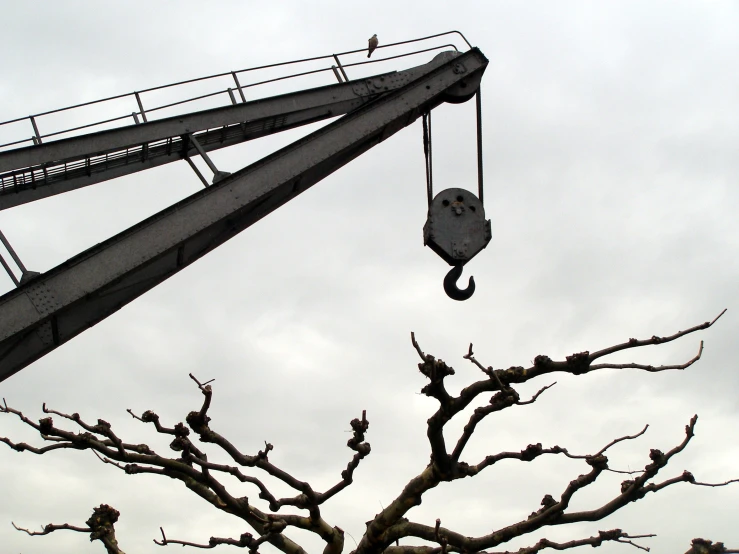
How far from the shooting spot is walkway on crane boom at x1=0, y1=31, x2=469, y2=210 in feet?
21.1

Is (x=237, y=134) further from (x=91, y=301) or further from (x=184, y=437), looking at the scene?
(x=184, y=437)

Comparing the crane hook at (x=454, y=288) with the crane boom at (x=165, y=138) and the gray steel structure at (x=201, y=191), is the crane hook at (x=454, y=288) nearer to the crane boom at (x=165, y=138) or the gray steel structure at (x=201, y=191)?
the gray steel structure at (x=201, y=191)

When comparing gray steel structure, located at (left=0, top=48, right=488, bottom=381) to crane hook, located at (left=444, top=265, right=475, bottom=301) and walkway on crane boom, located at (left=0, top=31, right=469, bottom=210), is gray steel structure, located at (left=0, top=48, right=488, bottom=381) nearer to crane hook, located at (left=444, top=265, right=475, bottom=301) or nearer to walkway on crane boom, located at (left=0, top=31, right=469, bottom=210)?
walkway on crane boom, located at (left=0, top=31, right=469, bottom=210)

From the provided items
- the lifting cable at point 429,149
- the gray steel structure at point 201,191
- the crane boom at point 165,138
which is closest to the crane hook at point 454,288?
the lifting cable at point 429,149

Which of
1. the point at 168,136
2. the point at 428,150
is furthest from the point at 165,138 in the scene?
the point at 428,150

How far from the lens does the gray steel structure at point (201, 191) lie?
5.33 metres

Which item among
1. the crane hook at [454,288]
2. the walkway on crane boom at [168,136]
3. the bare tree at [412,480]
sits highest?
the walkway on crane boom at [168,136]

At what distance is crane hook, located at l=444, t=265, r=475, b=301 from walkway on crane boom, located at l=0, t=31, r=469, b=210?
7.14 ft

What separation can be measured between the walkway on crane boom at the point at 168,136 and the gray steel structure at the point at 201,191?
1 cm

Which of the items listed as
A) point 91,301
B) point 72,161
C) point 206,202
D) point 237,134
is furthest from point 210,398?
point 237,134

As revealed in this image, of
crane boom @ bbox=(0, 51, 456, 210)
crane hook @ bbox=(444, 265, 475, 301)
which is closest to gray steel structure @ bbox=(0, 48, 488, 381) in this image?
crane boom @ bbox=(0, 51, 456, 210)

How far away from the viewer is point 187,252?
607cm

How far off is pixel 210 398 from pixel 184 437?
685mm

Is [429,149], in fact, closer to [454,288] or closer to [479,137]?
[479,137]
